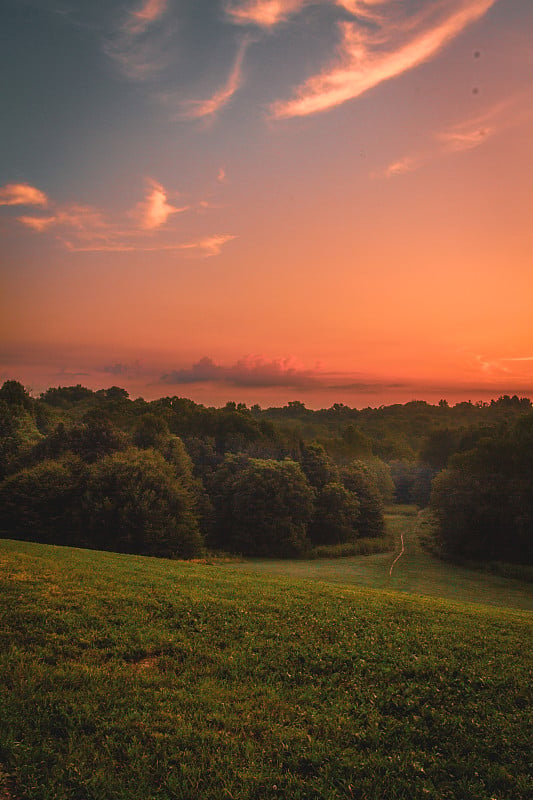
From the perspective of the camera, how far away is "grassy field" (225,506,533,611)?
28.1 meters

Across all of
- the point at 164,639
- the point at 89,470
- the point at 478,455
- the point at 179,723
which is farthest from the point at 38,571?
the point at 478,455

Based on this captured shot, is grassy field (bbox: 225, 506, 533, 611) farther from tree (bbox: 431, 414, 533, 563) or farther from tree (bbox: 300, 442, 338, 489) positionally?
tree (bbox: 300, 442, 338, 489)

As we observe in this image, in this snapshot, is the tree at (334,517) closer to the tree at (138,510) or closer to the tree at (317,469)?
the tree at (317,469)

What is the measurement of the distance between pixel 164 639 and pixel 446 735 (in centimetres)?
574

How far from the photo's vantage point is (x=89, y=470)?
42.9 meters

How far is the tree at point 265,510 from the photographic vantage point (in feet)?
175

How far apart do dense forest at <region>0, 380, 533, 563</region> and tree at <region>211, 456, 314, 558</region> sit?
0.42 feet

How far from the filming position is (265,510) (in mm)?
54344

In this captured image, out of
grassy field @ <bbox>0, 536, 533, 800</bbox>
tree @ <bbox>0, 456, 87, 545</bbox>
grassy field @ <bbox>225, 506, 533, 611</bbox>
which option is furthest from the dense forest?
grassy field @ <bbox>0, 536, 533, 800</bbox>

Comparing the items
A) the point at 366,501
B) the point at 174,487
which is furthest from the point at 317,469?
the point at 174,487

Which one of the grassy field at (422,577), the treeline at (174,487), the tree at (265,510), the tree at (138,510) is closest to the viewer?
the grassy field at (422,577)

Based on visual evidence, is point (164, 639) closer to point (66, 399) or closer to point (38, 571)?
point (38, 571)

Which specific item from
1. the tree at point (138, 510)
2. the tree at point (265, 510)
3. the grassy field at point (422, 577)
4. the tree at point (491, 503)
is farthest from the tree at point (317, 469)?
the tree at point (138, 510)

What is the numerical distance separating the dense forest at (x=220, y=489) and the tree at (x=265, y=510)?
0.42 ft
